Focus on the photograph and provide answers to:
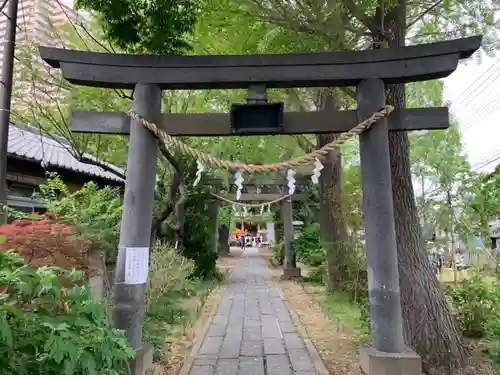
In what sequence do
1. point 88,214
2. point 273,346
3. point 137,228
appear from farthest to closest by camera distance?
point 88,214, point 273,346, point 137,228

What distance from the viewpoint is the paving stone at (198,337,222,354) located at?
5539 millimetres

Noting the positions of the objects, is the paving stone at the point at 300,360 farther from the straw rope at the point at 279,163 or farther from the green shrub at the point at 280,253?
the green shrub at the point at 280,253

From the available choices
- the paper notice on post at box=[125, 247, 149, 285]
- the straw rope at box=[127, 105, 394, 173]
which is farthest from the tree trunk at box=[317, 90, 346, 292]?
the paper notice on post at box=[125, 247, 149, 285]

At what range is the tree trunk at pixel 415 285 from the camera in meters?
4.80

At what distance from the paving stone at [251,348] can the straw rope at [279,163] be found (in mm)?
2761

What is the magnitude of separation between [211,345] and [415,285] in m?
2.97

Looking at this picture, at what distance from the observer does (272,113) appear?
13.7ft

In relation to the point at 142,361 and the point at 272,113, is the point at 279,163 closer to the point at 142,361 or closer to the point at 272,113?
the point at 272,113

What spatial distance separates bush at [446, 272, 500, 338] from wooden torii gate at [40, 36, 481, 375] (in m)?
2.80

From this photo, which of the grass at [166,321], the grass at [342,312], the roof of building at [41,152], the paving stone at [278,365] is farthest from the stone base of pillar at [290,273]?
the paving stone at [278,365]

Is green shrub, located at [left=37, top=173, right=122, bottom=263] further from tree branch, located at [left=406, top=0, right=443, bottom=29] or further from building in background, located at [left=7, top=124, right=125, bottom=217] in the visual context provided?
tree branch, located at [left=406, top=0, right=443, bottom=29]

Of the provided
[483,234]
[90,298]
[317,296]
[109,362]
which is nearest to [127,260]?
[90,298]

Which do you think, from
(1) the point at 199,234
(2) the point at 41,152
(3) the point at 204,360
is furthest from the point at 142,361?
(1) the point at 199,234

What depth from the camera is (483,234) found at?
922 centimetres
